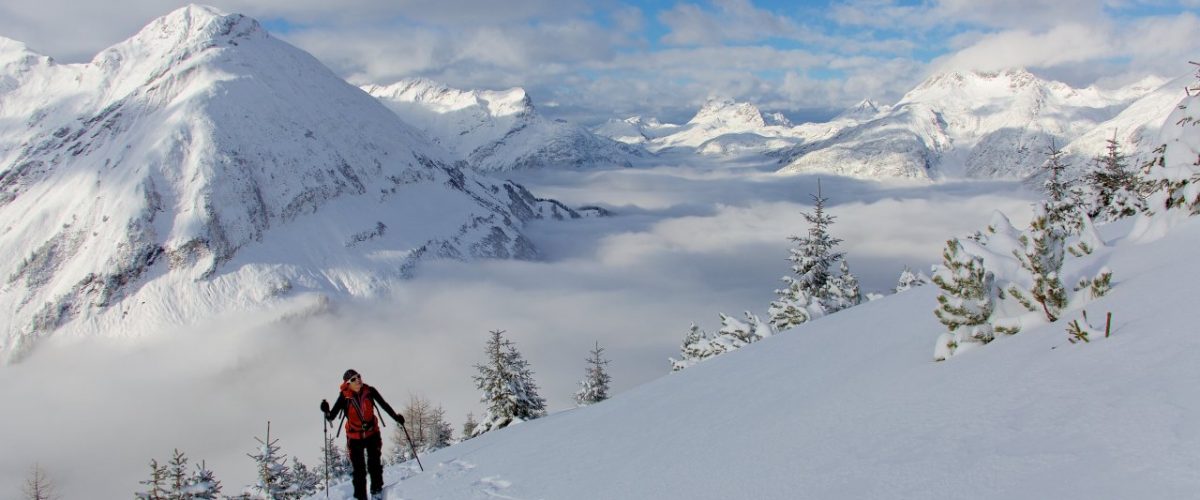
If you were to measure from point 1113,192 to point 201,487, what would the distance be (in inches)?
1472

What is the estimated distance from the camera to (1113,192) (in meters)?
22.6

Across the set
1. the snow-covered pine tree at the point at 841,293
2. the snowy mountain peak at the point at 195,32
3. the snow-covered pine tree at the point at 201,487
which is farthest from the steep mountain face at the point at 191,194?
the snow-covered pine tree at the point at 841,293

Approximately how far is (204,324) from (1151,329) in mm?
177760

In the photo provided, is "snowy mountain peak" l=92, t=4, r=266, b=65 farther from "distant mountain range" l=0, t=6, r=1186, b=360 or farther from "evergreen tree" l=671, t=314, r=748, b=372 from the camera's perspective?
"evergreen tree" l=671, t=314, r=748, b=372

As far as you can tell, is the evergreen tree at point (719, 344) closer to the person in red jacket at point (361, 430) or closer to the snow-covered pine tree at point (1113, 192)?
the snow-covered pine tree at point (1113, 192)

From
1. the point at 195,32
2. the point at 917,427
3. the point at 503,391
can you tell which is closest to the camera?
the point at 917,427

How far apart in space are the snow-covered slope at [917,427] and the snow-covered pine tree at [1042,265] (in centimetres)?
45

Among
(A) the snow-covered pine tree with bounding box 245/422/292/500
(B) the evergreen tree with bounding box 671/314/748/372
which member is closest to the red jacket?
(B) the evergreen tree with bounding box 671/314/748/372

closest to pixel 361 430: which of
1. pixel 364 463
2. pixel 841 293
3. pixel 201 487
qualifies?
pixel 364 463

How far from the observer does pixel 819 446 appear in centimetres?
629

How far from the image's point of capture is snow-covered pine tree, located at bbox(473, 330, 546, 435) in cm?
3628

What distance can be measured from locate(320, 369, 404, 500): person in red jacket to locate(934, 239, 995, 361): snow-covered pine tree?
316 inches

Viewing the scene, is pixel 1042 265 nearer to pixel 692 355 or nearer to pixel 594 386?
pixel 692 355

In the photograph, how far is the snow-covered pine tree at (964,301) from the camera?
329 inches
